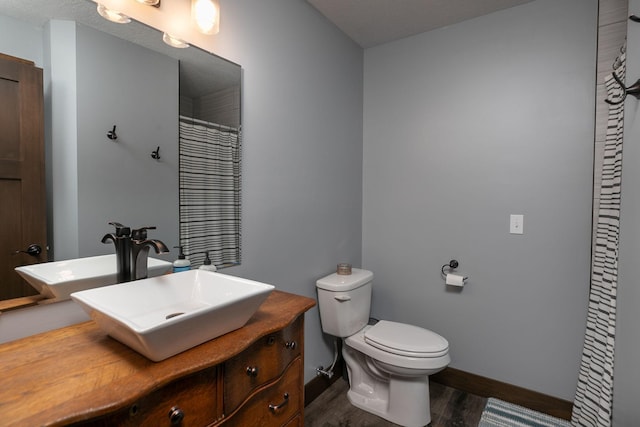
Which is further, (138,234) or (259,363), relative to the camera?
(138,234)

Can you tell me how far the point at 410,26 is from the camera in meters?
2.25

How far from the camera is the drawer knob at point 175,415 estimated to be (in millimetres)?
783

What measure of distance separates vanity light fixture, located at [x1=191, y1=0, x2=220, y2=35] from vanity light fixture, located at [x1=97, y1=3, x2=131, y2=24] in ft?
0.92

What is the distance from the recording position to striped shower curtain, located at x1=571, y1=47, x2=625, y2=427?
60.6 inches

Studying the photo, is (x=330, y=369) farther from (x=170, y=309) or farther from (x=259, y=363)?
(x=170, y=309)

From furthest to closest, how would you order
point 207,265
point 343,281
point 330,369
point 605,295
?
point 330,369
point 343,281
point 605,295
point 207,265

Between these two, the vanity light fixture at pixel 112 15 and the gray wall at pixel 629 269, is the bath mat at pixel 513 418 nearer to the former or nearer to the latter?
the gray wall at pixel 629 269

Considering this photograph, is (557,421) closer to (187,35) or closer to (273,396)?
(273,396)

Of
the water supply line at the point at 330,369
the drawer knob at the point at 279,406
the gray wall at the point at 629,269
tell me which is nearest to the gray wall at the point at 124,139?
the drawer knob at the point at 279,406

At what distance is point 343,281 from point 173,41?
5.13 feet

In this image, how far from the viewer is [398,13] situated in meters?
2.09

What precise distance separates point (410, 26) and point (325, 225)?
1.48 meters

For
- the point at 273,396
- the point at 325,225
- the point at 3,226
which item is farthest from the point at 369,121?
the point at 3,226

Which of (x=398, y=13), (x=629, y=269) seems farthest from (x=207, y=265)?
(x=398, y=13)
